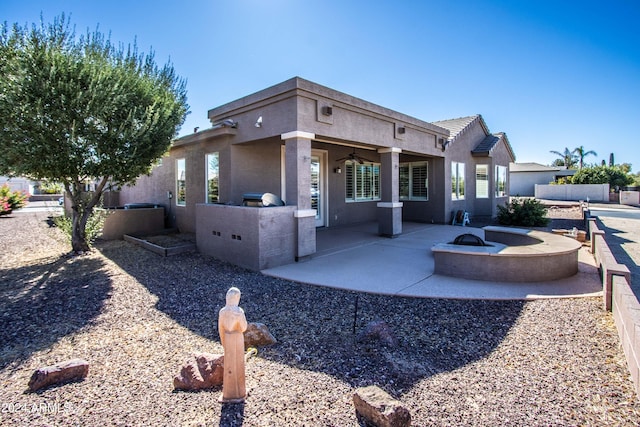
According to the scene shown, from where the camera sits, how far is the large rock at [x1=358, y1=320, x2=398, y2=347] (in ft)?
12.0

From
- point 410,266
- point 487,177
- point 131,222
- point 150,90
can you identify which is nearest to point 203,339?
point 410,266

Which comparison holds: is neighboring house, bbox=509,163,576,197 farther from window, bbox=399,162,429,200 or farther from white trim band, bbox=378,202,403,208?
white trim band, bbox=378,202,403,208

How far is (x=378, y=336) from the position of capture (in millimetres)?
3705

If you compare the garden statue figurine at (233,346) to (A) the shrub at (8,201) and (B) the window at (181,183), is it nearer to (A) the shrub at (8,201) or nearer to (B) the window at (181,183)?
(B) the window at (181,183)

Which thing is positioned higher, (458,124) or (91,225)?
(458,124)

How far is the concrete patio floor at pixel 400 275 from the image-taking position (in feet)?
17.4

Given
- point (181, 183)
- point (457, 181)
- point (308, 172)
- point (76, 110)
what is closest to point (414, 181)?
point (457, 181)

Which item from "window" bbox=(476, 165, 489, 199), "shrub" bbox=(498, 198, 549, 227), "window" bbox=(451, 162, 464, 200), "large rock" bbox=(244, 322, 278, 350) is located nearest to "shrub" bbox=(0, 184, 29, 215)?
"large rock" bbox=(244, 322, 278, 350)

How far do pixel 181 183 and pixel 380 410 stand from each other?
36.6 ft

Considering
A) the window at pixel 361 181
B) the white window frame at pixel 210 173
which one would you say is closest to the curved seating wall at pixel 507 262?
the white window frame at pixel 210 173

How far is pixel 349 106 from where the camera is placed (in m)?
8.45

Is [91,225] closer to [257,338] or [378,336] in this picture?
[257,338]

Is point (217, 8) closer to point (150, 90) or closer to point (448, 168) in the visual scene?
point (150, 90)

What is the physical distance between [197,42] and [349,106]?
5.36m
